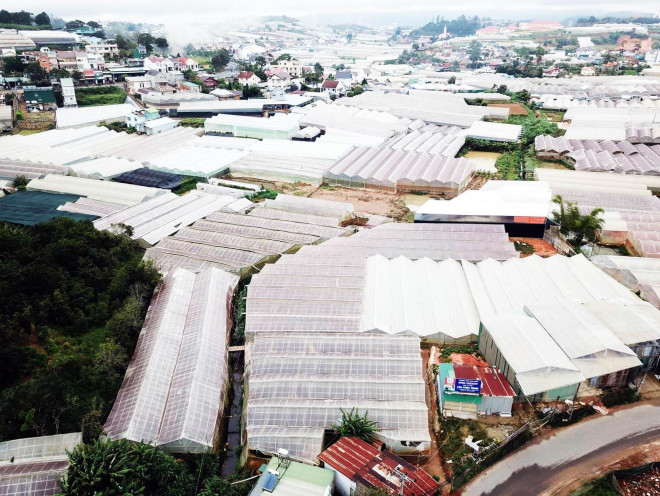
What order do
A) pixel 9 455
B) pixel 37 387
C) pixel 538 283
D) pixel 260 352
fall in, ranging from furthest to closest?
pixel 538 283
pixel 260 352
pixel 37 387
pixel 9 455

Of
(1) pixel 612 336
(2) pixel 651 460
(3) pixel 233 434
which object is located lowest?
(3) pixel 233 434

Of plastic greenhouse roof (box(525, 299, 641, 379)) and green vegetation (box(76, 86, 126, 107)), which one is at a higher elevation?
green vegetation (box(76, 86, 126, 107))

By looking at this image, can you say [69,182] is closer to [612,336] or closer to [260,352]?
[260,352]

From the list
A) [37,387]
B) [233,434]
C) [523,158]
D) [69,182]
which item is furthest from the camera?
[523,158]

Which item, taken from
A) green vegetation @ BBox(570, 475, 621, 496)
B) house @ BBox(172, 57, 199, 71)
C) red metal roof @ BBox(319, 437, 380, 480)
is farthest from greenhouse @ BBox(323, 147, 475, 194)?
house @ BBox(172, 57, 199, 71)

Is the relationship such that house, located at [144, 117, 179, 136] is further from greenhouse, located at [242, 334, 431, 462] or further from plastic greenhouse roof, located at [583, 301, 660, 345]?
plastic greenhouse roof, located at [583, 301, 660, 345]

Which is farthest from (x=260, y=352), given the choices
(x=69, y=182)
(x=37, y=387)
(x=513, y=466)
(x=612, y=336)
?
(x=69, y=182)
